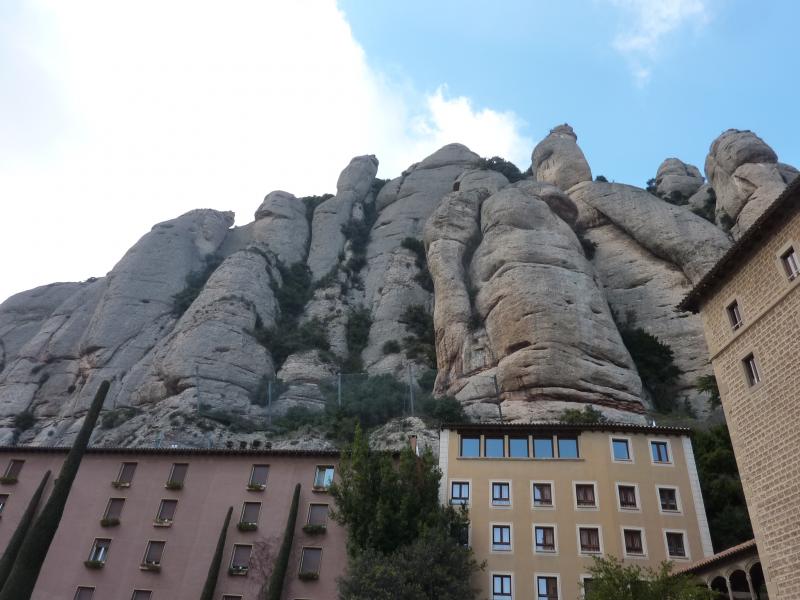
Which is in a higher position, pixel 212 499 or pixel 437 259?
pixel 437 259

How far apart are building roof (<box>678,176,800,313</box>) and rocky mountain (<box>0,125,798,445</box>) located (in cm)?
1668

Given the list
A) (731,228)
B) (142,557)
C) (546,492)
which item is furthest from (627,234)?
(142,557)

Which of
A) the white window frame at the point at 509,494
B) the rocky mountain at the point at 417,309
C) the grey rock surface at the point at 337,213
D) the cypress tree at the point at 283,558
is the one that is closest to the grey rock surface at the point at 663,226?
the rocky mountain at the point at 417,309

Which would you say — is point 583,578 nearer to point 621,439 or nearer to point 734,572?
point 734,572

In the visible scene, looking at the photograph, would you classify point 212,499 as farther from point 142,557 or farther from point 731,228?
point 731,228

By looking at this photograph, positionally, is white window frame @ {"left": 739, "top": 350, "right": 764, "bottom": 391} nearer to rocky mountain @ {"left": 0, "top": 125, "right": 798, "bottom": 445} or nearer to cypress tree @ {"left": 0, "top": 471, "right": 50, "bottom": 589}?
rocky mountain @ {"left": 0, "top": 125, "right": 798, "bottom": 445}

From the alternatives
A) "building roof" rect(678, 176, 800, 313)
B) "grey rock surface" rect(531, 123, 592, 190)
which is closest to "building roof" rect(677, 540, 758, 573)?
"building roof" rect(678, 176, 800, 313)

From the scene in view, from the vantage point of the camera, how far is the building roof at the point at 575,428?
29.3m

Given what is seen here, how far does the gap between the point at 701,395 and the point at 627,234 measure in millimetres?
18303

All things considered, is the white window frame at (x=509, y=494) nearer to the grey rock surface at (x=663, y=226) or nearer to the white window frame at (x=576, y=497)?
the white window frame at (x=576, y=497)

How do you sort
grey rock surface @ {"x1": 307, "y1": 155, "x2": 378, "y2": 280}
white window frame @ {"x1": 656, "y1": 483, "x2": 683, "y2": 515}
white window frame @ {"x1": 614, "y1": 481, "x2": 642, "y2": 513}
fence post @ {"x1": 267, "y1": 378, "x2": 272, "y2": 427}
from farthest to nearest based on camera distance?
grey rock surface @ {"x1": 307, "y1": 155, "x2": 378, "y2": 280}, fence post @ {"x1": 267, "y1": 378, "x2": 272, "y2": 427}, white window frame @ {"x1": 614, "y1": 481, "x2": 642, "y2": 513}, white window frame @ {"x1": 656, "y1": 483, "x2": 683, "y2": 515}

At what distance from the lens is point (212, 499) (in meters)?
30.5

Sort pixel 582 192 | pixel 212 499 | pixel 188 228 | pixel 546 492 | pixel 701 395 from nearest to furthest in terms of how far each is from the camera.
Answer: pixel 546 492
pixel 212 499
pixel 701 395
pixel 582 192
pixel 188 228

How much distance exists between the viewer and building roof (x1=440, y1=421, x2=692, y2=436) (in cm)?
2930
